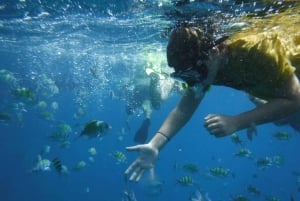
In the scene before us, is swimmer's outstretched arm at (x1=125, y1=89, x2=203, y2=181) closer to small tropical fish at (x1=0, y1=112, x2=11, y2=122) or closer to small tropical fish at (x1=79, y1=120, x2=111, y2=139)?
small tropical fish at (x1=79, y1=120, x2=111, y2=139)

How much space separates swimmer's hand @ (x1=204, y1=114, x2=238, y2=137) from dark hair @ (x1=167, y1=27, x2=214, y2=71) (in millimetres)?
733

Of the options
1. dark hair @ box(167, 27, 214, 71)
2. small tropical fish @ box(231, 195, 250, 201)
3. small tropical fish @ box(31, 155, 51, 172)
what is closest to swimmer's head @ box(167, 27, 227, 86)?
dark hair @ box(167, 27, 214, 71)

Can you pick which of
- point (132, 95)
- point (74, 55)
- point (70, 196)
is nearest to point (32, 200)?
point (70, 196)

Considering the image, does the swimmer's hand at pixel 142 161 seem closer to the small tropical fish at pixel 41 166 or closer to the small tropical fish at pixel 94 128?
the small tropical fish at pixel 94 128

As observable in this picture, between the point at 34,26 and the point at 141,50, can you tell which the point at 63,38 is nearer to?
the point at 34,26

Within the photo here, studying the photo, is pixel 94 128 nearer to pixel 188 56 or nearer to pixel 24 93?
pixel 24 93

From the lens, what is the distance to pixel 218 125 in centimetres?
428

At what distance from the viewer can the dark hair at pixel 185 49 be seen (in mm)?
4422

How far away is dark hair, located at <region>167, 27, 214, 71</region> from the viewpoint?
442cm

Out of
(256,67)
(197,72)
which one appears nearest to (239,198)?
(256,67)

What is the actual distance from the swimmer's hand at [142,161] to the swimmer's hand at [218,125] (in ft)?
3.42

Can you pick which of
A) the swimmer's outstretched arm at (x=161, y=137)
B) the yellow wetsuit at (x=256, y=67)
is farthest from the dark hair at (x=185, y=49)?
the swimmer's outstretched arm at (x=161, y=137)

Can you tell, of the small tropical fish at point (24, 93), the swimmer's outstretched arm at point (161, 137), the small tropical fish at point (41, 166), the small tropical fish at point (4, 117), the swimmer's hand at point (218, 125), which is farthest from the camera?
the small tropical fish at point (4, 117)

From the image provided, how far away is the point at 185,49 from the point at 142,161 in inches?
66.1
